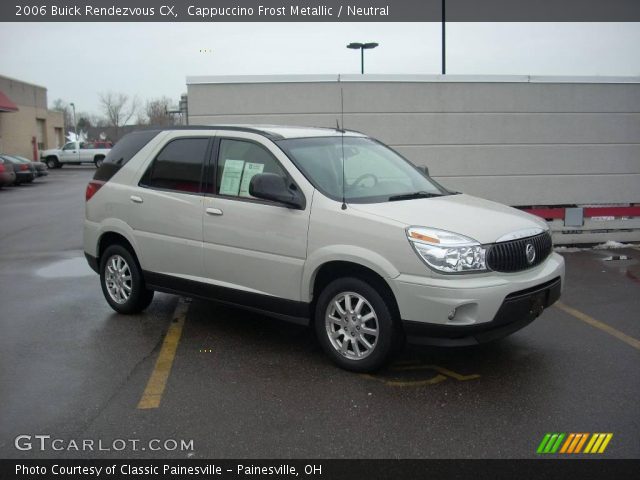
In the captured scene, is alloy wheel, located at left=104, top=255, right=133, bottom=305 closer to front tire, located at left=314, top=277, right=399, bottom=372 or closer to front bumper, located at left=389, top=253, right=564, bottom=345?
front tire, located at left=314, top=277, right=399, bottom=372

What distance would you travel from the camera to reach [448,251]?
4.20 m

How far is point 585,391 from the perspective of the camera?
4309mm

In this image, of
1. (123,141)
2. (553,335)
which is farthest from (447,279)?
(123,141)

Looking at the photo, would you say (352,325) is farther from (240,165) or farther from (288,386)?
(240,165)

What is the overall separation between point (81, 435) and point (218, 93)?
6.93 metres

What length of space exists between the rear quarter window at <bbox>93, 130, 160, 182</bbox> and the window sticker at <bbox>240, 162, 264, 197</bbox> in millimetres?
1432

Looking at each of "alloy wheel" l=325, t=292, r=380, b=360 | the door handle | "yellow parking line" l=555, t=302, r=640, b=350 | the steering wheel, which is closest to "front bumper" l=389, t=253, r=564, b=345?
"alloy wheel" l=325, t=292, r=380, b=360

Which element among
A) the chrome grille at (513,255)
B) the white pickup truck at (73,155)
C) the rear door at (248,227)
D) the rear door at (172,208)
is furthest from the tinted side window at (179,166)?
the white pickup truck at (73,155)

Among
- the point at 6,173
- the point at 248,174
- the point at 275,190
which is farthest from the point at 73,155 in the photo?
the point at 275,190

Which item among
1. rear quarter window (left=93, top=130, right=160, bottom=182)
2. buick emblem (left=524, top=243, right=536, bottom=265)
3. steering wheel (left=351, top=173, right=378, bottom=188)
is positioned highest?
rear quarter window (left=93, top=130, right=160, bottom=182)

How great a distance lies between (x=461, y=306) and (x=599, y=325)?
247 cm

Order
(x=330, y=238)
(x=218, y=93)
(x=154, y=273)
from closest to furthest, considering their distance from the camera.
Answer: (x=330, y=238) → (x=154, y=273) → (x=218, y=93)

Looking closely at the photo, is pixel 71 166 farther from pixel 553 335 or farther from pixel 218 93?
pixel 553 335

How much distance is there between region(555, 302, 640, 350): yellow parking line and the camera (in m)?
5.37
